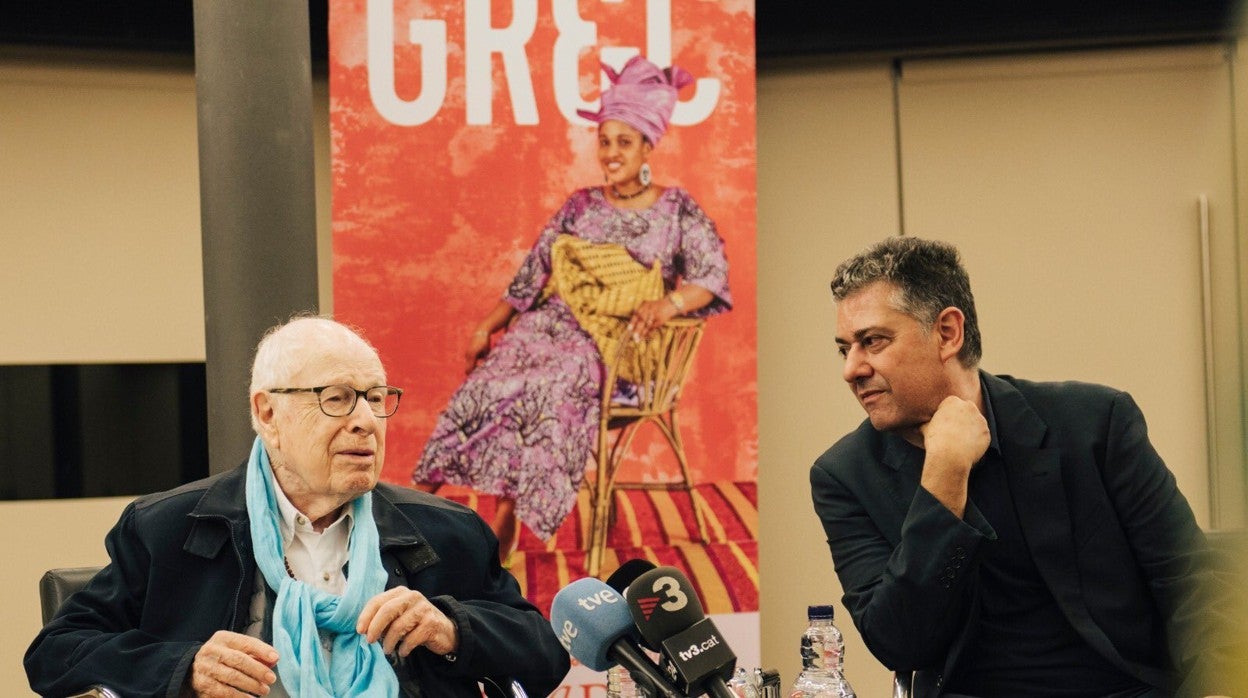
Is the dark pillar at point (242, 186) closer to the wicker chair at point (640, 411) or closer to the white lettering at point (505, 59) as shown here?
the white lettering at point (505, 59)

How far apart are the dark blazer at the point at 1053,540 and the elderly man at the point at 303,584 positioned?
0.70m

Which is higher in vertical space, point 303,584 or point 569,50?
point 569,50

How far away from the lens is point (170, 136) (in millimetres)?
4844

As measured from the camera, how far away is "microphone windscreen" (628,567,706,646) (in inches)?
65.2

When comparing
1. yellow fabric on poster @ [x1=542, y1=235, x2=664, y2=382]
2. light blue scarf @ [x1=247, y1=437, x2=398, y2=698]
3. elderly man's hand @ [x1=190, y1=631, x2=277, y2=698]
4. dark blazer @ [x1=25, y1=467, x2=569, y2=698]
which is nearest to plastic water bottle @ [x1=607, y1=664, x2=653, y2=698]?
dark blazer @ [x1=25, y1=467, x2=569, y2=698]

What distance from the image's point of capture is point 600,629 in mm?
1702

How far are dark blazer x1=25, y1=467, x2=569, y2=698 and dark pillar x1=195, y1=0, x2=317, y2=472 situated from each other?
1246 mm

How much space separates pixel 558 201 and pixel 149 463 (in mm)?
2004

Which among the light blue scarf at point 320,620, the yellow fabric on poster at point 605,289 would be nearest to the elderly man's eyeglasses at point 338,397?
the light blue scarf at point 320,620

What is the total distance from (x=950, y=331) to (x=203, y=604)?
1578mm

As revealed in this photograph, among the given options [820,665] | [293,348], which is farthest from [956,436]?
[293,348]

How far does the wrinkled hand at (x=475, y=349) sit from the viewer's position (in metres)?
4.18

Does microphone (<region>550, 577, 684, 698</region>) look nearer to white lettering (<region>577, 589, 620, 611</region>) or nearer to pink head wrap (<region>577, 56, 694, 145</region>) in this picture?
white lettering (<region>577, 589, 620, 611</region>)

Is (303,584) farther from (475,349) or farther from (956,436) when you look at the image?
(475,349)
